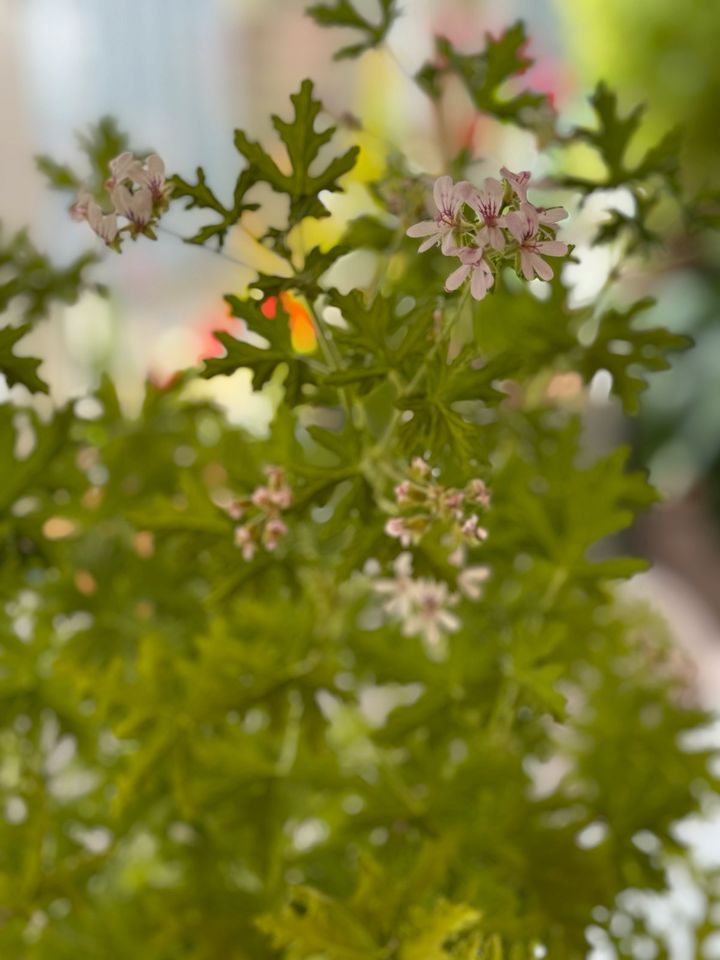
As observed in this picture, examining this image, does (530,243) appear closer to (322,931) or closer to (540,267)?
(540,267)

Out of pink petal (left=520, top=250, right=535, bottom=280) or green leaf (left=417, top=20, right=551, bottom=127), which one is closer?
pink petal (left=520, top=250, right=535, bottom=280)

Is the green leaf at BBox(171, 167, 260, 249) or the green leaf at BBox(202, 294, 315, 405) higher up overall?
the green leaf at BBox(171, 167, 260, 249)

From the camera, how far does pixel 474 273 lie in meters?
0.27

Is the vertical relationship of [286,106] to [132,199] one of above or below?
above

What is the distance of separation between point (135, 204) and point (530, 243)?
100 mm

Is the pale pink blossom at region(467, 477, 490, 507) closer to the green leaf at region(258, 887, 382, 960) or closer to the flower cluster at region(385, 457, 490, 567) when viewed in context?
the flower cluster at region(385, 457, 490, 567)

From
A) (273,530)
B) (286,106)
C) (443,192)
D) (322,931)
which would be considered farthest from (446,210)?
(286,106)

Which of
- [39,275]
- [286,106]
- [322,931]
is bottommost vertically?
[322,931]

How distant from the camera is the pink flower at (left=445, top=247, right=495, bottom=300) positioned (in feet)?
0.89

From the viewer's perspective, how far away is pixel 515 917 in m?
0.39

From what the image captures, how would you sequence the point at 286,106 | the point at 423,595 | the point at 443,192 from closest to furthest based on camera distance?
the point at 443,192, the point at 423,595, the point at 286,106

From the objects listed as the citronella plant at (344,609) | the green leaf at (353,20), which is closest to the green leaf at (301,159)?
the citronella plant at (344,609)

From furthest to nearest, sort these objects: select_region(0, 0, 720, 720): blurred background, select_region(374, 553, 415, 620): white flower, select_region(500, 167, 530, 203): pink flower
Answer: select_region(0, 0, 720, 720): blurred background
select_region(374, 553, 415, 620): white flower
select_region(500, 167, 530, 203): pink flower

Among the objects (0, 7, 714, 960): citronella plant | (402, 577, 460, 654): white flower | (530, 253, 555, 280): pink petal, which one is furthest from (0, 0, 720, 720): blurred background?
(530, 253, 555, 280): pink petal
